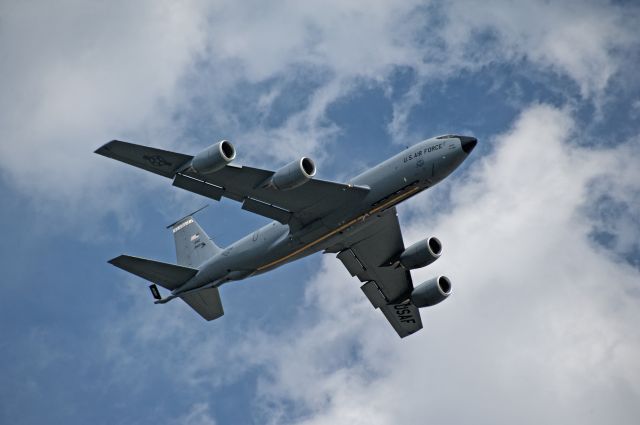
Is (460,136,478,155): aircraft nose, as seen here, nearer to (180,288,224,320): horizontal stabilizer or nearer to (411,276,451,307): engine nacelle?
(411,276,451,307): engine nacelle

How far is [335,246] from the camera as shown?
64375 mm

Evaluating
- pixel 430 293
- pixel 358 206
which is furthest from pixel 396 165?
pixel 430 293

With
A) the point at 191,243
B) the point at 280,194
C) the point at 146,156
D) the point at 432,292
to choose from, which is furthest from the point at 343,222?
the point at 191,243

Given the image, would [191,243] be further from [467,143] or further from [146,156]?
[467,143]

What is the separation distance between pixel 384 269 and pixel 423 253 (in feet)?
15.7

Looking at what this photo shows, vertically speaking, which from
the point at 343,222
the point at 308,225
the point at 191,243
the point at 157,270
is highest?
the point at 191,243

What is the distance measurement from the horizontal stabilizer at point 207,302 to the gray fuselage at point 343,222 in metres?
1.27

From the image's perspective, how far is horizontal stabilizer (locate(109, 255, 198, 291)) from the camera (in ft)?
194

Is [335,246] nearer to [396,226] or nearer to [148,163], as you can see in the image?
[396,226]

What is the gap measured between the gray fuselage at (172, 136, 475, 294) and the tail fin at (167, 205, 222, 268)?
Result: 4290mm

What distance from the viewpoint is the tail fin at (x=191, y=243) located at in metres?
67.4

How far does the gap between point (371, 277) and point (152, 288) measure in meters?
15.0

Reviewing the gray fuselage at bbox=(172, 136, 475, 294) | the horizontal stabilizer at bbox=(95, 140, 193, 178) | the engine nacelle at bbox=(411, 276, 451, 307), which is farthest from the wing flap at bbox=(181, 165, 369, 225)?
the engine nacelle at bbox=(411, 276, 451, 307)

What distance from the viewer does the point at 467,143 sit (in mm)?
55156
